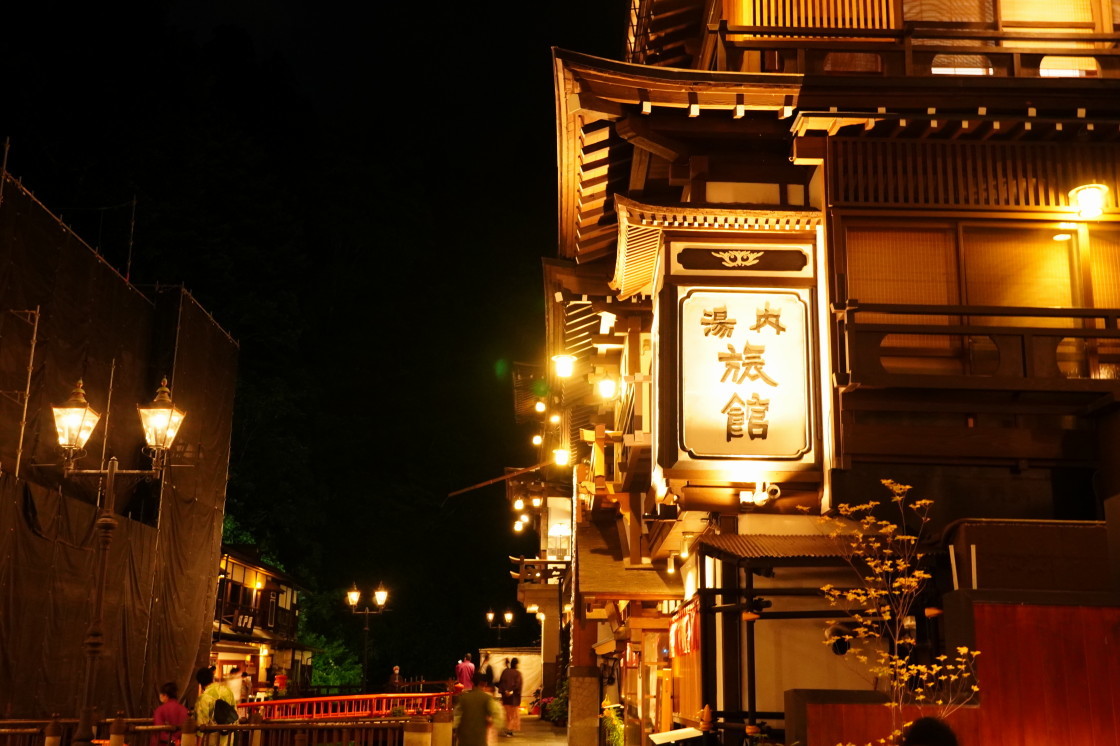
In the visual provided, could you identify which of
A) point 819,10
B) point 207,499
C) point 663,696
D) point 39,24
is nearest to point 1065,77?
point 819,10

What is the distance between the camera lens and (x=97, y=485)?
25.0 m

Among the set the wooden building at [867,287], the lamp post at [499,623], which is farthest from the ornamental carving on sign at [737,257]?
the lamp post at [499,623]

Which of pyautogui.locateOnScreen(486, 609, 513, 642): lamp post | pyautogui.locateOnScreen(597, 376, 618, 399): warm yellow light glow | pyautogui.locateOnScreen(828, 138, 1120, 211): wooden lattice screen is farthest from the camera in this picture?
pyautogui.locateOnScreen(486, 609, 513, 642): lamp post

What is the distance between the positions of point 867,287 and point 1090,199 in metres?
2.75

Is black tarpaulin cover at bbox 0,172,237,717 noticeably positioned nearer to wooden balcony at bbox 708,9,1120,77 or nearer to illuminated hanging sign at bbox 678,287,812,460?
illuminated hanging sign at bbox 678,287,812,460

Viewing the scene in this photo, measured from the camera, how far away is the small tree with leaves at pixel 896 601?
9.30m

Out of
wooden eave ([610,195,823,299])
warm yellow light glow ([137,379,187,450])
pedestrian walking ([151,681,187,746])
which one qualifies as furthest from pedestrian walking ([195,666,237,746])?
wooden eave ([610,195,823,299])

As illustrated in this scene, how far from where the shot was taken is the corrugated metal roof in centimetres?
1182

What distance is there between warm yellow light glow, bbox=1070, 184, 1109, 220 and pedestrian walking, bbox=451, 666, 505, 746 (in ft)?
29.6

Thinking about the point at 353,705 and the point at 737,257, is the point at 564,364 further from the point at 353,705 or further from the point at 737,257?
the point at 353,705

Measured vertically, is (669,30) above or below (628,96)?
above

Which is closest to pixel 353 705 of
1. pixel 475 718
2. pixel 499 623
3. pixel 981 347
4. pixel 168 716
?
pixel 168 716

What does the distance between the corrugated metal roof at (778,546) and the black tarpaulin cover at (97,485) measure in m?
14.0

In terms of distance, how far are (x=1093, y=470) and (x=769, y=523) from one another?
13.5 ft
